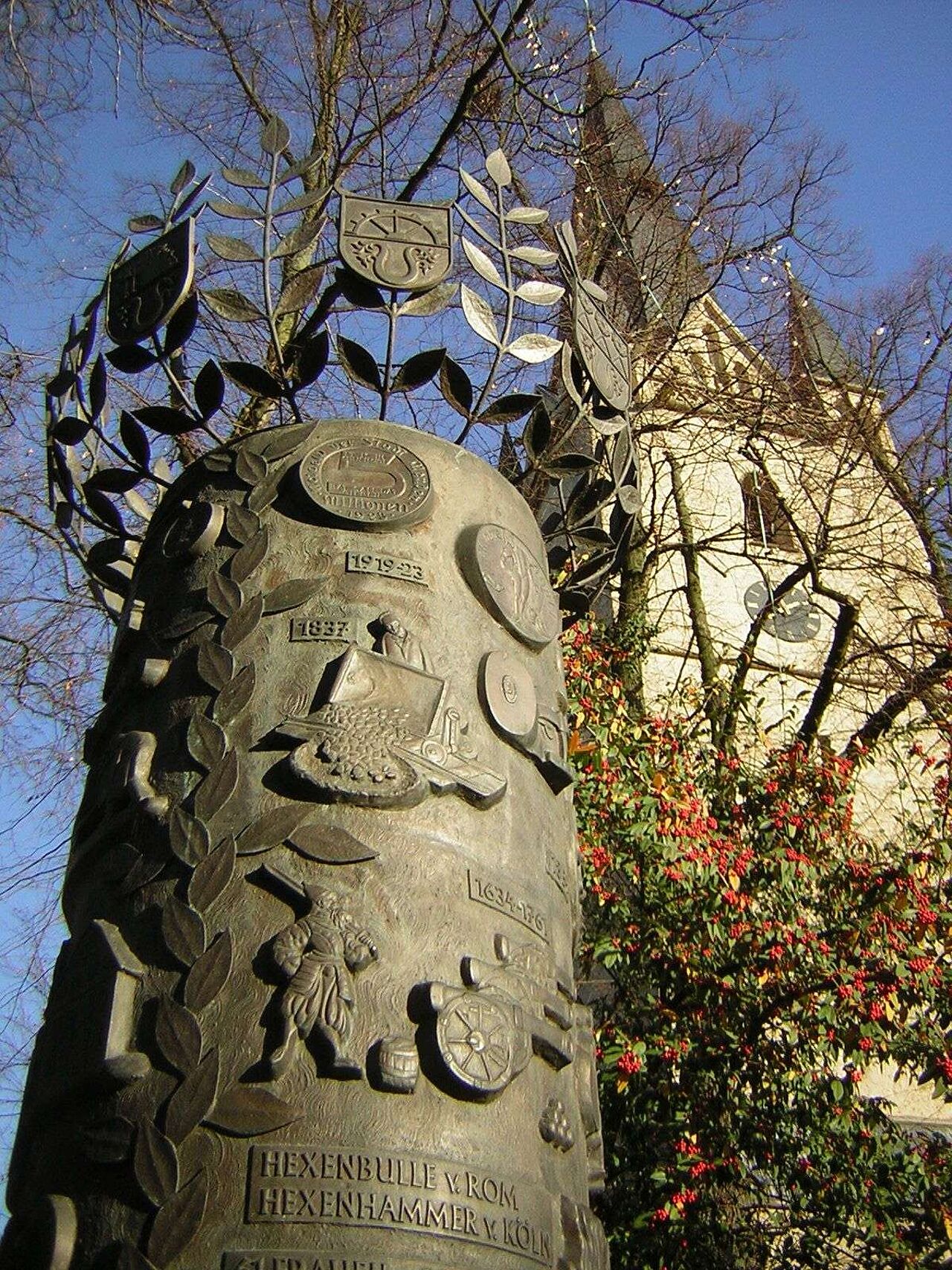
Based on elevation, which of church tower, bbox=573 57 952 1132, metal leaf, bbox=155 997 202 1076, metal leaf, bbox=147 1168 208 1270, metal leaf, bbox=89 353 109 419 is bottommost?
metal leaf, bbox=147 1168 208 1270

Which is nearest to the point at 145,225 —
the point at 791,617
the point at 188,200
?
the point at 188,200

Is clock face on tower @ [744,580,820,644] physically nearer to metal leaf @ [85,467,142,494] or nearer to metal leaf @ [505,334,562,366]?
metal leaf @ [505,334,562,366]

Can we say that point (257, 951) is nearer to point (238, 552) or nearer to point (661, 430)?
point (238, 552)

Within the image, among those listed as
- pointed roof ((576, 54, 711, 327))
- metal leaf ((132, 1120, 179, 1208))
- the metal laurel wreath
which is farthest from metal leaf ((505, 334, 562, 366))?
pointed roof ((576, 54, 711, 327))

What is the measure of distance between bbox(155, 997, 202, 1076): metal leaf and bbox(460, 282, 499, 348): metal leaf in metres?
2.70

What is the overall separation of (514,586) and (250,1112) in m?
2.09

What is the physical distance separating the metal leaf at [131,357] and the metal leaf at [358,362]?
0.72 meters

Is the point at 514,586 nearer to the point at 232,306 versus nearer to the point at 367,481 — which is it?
the point at 367,481

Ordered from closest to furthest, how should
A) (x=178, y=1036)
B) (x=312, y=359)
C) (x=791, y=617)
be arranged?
(x=178, y=1036), (x=312, y=359), (x=791, y=617)

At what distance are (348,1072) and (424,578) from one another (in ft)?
5.57

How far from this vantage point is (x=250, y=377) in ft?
16.4

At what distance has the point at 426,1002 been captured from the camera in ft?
12.1

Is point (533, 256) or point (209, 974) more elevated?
point (533, 256)

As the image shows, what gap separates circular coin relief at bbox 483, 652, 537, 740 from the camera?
447 cm
